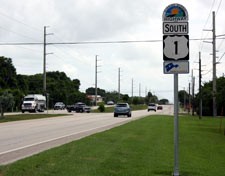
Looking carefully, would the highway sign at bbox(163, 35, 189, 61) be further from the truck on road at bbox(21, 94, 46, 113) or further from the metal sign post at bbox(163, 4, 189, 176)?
the truck on road at bbox(21, 94, 46, 113)

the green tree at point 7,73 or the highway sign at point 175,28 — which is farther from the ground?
the green tree at point 7,73

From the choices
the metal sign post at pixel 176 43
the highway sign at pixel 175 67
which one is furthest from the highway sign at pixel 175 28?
the highway sign at pixel 175 67

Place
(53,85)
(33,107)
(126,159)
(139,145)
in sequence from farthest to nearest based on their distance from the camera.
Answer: (53,85) < (33,107) < (139,145) < (126,159)

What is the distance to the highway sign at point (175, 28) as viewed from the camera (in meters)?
9.55

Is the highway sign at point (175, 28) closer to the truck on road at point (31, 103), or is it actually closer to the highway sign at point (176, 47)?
the highway sign at point (176, 47)

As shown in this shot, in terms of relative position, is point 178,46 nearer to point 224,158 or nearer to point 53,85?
point 224,158

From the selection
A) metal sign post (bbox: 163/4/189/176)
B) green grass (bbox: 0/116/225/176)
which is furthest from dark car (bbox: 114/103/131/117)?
metal sign post (bbox: 163/4/189/176)

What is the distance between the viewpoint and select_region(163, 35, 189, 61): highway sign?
31.2 ft

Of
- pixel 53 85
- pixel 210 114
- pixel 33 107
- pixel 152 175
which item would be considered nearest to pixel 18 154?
pixel 152 175

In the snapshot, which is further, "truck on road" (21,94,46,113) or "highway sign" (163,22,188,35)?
"truck on road" (21,94,46,113)

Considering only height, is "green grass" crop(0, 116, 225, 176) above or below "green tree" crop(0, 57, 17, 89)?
below

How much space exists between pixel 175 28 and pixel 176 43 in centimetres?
32

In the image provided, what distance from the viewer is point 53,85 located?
119 m

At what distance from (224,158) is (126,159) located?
369 cm
